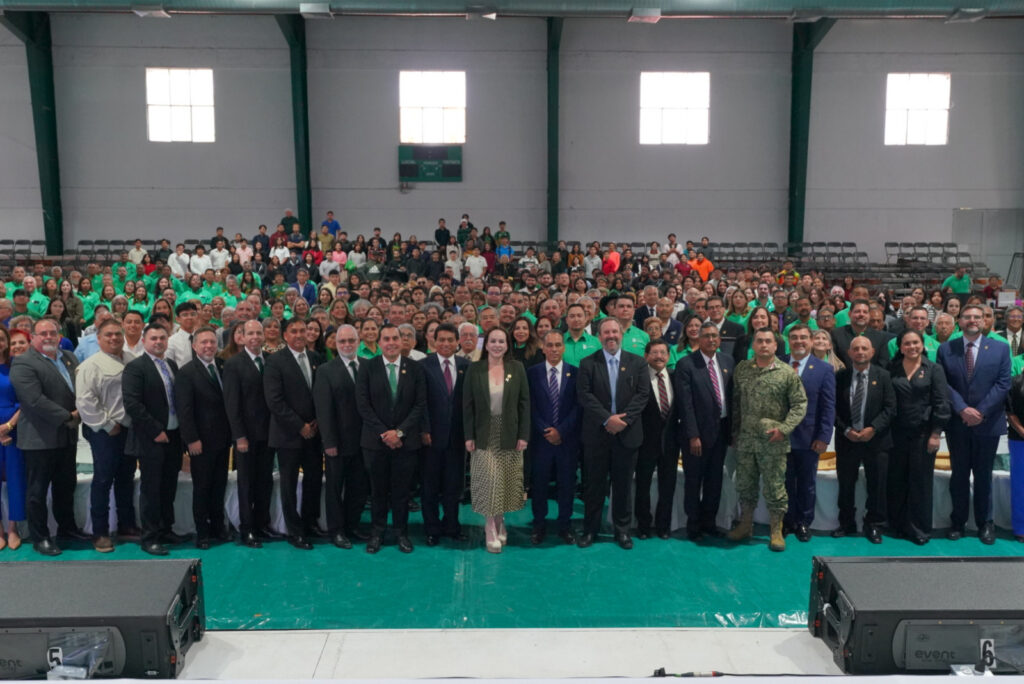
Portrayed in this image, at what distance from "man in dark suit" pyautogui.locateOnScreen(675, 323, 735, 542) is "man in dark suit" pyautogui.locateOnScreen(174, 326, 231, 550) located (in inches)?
119

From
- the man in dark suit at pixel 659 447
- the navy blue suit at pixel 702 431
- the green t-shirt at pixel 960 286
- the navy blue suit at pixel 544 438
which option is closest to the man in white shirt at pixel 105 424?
the navy blue suit at pixel 544 438

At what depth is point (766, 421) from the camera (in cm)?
557

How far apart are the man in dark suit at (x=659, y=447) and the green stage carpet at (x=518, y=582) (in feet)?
0.57

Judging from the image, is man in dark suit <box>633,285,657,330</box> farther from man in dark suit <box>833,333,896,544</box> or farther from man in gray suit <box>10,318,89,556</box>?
man in gray suit <box>10,318,89,556</box>

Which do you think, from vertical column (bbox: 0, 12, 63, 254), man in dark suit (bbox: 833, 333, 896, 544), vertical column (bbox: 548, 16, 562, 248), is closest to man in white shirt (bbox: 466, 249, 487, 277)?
vertical column (bbox: 548, 16, 562, 248)

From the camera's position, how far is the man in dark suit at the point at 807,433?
5738 millimetres

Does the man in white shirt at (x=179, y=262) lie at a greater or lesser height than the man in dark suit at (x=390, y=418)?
greater

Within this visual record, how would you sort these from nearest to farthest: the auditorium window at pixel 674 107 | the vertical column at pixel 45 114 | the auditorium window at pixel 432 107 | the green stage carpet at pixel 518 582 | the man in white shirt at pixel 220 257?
the green stage carpet at pixel 518 582, the man in white shirt at pixel 220 257, the vertical column at pixel 45 114, the auditorium window at pixel 432 107, the auditorium window at pixel 674 107

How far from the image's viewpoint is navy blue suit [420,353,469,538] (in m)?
5.75

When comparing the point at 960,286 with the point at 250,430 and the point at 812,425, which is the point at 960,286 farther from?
the point at 250,430

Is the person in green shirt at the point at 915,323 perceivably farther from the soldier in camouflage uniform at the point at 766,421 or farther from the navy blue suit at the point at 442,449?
the navy blue suit at the point at 442,449

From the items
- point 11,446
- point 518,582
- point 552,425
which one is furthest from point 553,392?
point 11,446

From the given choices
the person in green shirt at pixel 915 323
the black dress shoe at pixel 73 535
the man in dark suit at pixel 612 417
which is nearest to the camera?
the man in dark suit at pixel 612 417

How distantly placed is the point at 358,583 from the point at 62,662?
2196 millimetres
